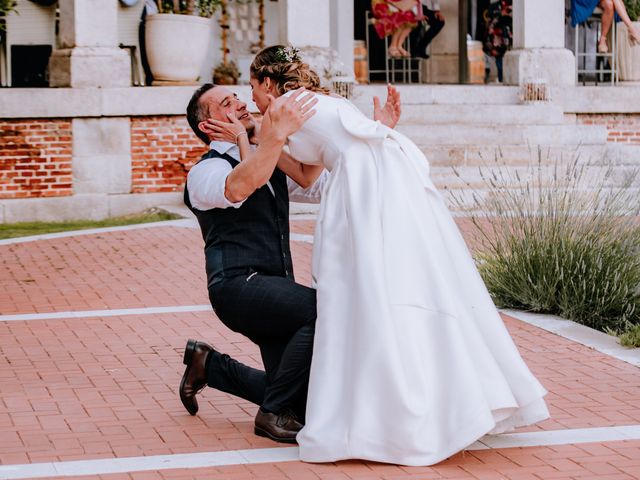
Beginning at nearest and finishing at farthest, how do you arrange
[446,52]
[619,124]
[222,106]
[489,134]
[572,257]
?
[222,106] → [572,257] → [489,134] → [619,124] → [446,52]

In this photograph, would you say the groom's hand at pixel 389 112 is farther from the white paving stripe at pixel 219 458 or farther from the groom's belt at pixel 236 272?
the white paving stripe at pixel 219 458

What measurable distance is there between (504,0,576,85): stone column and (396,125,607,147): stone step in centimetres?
84

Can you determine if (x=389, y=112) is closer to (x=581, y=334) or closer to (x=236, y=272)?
(x=236, y=272)

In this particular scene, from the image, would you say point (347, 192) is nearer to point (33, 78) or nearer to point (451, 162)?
point (451, 162)

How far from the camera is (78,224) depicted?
13.8 m

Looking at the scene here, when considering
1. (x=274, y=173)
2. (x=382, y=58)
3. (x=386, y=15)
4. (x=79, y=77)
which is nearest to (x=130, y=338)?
(x=274, y=173)

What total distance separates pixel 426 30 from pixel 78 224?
21.9 feet

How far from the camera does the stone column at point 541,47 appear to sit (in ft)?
50.5

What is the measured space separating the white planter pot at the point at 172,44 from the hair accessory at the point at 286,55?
9.26 meters

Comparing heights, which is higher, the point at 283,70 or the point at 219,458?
the point at 283,70

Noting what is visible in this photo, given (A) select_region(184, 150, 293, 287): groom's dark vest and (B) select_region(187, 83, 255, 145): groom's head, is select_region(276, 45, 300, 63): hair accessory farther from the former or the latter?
(A) select_region(184, 150, 293, 287): groom's dark vest

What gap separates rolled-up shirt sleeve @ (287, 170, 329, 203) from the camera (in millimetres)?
5641

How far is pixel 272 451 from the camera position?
5.31 meters

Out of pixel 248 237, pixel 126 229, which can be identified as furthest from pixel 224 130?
pixel 126 229
